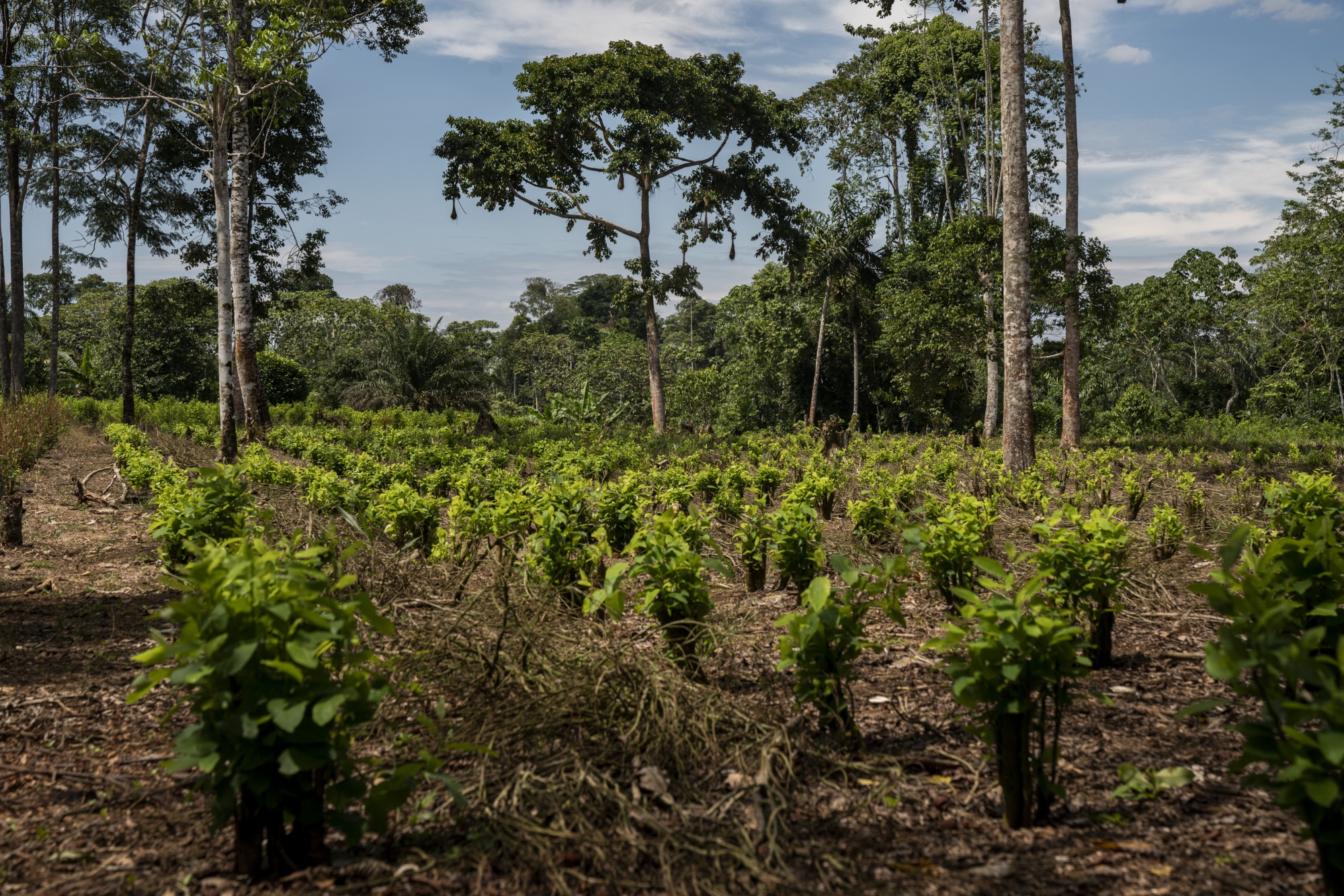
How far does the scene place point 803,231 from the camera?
26.0 meters

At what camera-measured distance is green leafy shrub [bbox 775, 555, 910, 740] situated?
2.82 m

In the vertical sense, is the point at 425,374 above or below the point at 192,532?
above

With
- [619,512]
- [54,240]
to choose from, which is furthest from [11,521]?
[54,240]

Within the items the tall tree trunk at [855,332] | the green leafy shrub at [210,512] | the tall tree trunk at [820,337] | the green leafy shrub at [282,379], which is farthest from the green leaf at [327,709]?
the green leafy shrub at [282,379]

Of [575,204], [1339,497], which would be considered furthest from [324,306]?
[1339,497]

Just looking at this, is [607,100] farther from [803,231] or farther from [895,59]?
[895,59]

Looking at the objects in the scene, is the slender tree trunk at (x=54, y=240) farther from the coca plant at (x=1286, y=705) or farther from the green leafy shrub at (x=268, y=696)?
the coca plant at (x=1286, y=705)

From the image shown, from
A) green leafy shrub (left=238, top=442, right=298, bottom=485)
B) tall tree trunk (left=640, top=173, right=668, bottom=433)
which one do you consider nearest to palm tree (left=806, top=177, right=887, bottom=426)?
tall tree trunk (left=640, top=173, right=668, bottom=433)

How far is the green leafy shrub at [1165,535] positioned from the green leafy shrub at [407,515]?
5240 mm

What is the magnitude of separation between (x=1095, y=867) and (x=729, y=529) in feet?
15.7

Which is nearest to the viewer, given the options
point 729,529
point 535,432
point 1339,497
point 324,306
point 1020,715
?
point 1020,715

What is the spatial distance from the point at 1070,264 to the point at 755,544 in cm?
1276

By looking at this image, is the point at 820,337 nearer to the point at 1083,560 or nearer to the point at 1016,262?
the point at 1016,262

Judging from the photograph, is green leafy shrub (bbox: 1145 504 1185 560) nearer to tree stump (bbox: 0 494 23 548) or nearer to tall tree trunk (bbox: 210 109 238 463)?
tree stump (bbox: 0 494 23 548)
